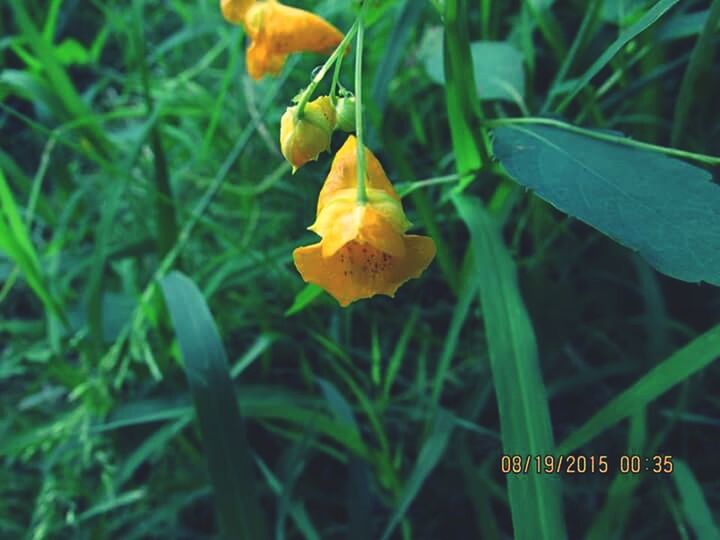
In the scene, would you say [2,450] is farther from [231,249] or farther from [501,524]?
[501,524]

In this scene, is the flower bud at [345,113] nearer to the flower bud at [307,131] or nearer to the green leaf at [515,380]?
the flower bud at [307,131]

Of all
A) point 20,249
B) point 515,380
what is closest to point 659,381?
point 515,380

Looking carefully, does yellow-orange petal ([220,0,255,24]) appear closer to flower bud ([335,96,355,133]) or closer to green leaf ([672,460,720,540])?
flower bud ([335,96,355,133])

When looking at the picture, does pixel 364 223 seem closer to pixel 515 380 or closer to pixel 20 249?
pixel 515 380

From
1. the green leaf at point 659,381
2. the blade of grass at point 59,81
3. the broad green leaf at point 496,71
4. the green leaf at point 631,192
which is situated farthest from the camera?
the blade of grass at point 59,81

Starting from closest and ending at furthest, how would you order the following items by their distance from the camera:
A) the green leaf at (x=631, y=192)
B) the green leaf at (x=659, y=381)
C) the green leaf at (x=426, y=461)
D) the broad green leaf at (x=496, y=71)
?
the green leaf at (x=631, y=192), the green leaf at (x=659, y=381), the green leaf at (x=426, y=461), the broad green leaf at (x=496, y=71)

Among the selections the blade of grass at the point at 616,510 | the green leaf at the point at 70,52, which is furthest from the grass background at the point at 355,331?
the green leaf at the point at 70,52

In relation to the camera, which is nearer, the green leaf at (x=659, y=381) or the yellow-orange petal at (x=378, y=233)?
the yellow-orange petal at (x=378, y=233)
